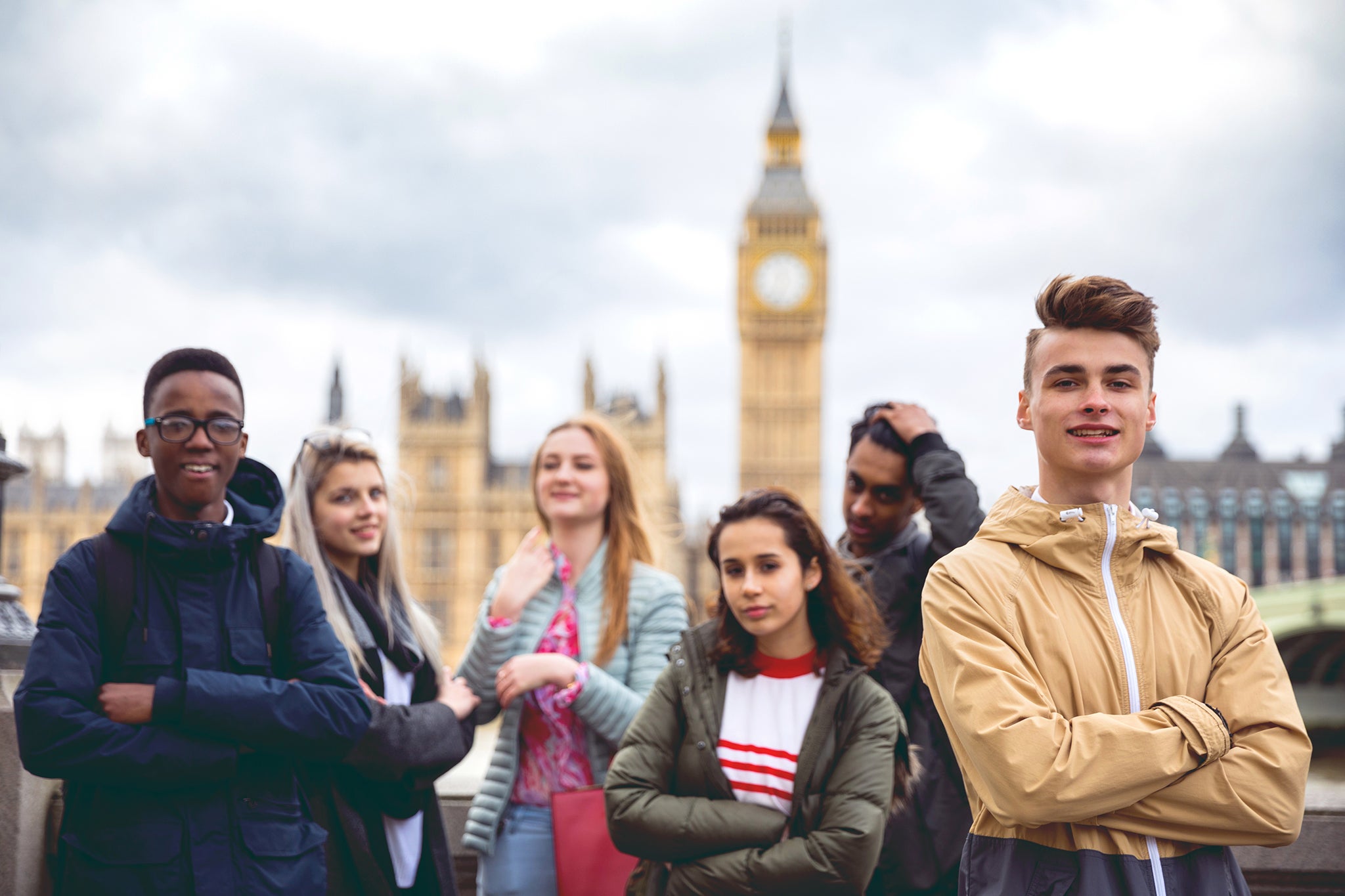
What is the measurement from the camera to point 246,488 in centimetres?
206

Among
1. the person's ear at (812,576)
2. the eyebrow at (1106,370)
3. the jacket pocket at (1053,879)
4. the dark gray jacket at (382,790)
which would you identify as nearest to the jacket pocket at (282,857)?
the dark gray jacket at (382,790)

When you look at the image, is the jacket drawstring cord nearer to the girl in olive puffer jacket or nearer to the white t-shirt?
the white t-shirt

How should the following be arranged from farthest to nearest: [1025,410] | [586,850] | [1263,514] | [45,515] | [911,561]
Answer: [1263,514]
[45,515]
[911,561]
[586,850]
[1025,410]

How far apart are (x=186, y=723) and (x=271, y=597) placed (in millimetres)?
257

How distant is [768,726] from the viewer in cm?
203

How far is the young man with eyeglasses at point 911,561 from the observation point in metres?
2.12

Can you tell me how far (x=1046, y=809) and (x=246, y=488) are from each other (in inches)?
56.5

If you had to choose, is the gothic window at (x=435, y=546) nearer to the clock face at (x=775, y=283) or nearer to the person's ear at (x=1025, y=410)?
the clock face at (x=775, y=283)

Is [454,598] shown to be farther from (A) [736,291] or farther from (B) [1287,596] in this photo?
(B) [1287,596]

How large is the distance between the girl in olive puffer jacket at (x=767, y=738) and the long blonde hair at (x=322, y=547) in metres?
0.71

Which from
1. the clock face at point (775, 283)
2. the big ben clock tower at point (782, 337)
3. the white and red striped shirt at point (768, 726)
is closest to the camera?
the white and red striped shirt at point (768, 726)

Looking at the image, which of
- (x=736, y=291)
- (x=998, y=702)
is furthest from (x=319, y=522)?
(x=736, y=291)

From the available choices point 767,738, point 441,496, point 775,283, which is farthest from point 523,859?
point 775,283

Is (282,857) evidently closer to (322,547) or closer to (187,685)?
(187,685)
